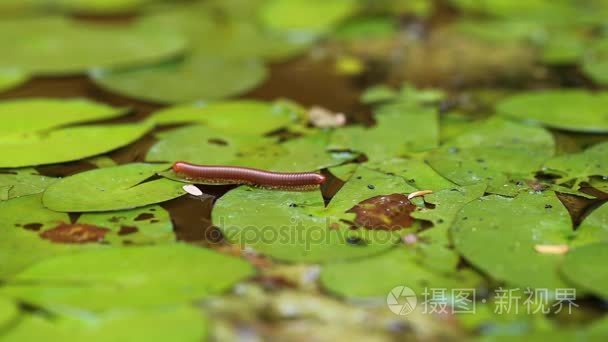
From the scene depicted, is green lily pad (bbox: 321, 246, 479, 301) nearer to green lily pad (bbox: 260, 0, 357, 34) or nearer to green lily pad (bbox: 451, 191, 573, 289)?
green lily pad (bbox: 451, 191, 573, 289)

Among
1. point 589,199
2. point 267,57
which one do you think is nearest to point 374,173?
point 589,199

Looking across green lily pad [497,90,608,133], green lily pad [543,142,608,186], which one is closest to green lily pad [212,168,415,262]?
green lily pad [543,142,608,186]

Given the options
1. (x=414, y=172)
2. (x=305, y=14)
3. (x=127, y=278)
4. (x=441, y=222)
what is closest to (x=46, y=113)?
(x=127, y=278)

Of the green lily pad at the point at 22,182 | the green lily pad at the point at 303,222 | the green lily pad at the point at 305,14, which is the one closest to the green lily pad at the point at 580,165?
the green lily pad at the point at 303,222

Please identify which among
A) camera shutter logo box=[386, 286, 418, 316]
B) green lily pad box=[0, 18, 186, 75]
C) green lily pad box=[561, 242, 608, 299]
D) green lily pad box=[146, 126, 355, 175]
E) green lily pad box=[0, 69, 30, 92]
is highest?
green lily pad box=[0, 18, 186, 75]

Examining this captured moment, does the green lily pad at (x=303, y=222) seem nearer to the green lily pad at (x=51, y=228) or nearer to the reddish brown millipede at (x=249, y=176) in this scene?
the reddish brown millipede at (x=249, y=176)

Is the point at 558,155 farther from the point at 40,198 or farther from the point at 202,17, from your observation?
the point at 202,17

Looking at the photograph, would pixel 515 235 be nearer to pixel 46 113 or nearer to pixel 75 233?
pixel 75 233
